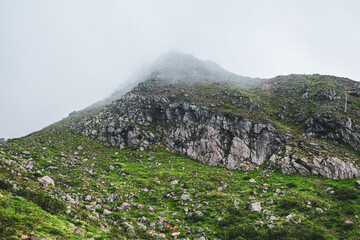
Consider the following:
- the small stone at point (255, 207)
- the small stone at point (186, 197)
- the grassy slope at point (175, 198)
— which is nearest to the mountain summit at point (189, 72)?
the grassy slope at point (175, 198)

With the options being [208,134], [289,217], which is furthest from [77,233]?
[208,134]

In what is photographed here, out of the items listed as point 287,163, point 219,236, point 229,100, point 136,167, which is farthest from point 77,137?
point 287,163

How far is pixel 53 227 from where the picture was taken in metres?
10.0

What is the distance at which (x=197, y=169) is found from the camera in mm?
32000

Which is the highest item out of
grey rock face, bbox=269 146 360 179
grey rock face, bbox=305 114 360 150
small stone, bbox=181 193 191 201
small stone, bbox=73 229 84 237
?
small stone, bbox=73 229 84 237

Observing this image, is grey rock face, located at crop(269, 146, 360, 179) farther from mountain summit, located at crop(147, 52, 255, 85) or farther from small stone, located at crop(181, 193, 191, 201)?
mountain summit, located at crop(147, 52, 255, 85)

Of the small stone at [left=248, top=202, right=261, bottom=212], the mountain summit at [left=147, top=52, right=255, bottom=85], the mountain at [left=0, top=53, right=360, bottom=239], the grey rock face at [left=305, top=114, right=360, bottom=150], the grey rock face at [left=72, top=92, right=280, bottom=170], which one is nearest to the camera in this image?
the mountain at [left=0, top=53, right=360, bottom=239]

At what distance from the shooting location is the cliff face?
31.0 m

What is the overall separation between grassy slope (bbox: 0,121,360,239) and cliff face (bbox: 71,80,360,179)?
3225 millimetres

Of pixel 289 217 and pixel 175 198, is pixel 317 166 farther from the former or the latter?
pixel 175 198

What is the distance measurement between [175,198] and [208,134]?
68.7ft

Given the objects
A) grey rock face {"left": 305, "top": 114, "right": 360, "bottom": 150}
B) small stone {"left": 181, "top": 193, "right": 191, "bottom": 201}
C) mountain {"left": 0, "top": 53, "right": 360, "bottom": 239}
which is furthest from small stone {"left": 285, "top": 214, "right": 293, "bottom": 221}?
grey rock face {"left": 305, "top": 114, "right": 360, "bottom": 150}

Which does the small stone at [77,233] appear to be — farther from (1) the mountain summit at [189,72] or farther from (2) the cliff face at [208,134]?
(1) the mountain summit at [189,72]

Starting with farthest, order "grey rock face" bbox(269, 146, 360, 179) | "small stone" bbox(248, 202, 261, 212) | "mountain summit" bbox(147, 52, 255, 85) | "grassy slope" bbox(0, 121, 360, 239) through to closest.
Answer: "mountain summit" bbox(147, 52, 255, 85) < "grey rock face" bbox(269, 146, 360, 179) < "small stone" bbox(248, 202, 261, 212) < "grassy slope" bbox(0, 121, 360, 239)
